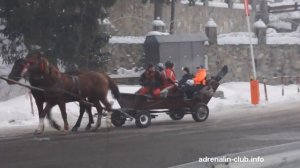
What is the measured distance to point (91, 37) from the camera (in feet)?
63.7

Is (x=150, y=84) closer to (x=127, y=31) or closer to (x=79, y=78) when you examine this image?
(x=79, y=78)

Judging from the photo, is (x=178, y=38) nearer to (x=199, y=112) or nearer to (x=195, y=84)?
(x=195, y=84)

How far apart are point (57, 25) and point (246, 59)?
1441 cm

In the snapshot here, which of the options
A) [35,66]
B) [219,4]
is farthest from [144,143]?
[219,4]

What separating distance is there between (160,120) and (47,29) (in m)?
4.31

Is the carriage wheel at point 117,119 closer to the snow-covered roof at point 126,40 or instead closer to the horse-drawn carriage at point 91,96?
the horse-drawn carriage at point 91,96

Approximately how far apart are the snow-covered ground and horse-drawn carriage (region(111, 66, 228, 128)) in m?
1.91

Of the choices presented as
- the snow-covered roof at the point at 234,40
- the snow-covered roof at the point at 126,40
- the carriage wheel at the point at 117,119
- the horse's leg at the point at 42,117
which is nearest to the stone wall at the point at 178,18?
the snow-covered roof at the point at 126,40

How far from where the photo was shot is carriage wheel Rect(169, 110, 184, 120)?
16.4 metres

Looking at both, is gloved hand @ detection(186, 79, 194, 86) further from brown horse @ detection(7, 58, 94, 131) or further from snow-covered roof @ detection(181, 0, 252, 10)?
snow-covered roof @ detection(181, 0, 252, 10)

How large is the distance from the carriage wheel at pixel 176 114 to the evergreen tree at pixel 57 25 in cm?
384

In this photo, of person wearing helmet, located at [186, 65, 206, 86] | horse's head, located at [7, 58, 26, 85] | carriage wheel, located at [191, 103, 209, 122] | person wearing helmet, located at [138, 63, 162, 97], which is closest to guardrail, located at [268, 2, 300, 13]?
person wearing helmet, located at [186, 65, 206, 86]

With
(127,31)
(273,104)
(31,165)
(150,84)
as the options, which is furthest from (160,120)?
(127,31)

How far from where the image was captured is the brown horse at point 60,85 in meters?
13.2
